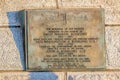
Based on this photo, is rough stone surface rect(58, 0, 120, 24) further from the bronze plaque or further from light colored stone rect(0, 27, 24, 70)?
light colored stone rect(0, 27, 24, 70)

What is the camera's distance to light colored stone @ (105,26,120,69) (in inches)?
195

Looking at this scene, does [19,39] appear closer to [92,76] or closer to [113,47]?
[92,76]

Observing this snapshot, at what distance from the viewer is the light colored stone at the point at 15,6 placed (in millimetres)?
4988

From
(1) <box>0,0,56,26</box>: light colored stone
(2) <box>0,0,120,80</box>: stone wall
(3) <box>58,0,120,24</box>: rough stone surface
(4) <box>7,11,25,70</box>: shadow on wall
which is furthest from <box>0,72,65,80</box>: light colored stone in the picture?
(3) <box>58,0,120,24</box>: rough stone surface

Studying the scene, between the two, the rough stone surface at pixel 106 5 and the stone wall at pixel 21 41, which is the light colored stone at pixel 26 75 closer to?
the stone wall at pixel 21 41

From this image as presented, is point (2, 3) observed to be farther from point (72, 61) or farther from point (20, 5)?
point (72, 61)

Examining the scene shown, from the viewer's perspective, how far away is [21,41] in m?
4.96

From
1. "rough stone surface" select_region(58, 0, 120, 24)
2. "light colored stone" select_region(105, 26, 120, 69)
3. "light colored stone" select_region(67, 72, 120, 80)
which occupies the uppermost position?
"rough stone surface" select_region(58, 0, 120, 24)

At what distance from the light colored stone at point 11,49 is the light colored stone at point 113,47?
880mm

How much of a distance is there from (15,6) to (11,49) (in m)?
0.45

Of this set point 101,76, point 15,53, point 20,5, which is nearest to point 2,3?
point 20,5

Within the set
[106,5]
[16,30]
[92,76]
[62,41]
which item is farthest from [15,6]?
[92,76]

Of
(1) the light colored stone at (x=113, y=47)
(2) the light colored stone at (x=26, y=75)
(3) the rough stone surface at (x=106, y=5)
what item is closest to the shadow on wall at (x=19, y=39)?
(2) the light colored stone at (x=26, y=75)

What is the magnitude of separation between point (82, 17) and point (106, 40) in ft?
1.12
